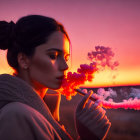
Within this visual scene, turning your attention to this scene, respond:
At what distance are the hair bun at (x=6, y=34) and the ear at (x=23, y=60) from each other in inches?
4.7

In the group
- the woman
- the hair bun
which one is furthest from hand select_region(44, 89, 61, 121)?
the hair bun

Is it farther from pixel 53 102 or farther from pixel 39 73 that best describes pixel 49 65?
pixel 53 102

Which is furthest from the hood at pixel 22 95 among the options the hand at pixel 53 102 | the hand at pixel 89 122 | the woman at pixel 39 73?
the hand at pixel 53 102

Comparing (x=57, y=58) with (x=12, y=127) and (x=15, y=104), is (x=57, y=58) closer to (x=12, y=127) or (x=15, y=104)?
(x=15, y=104)

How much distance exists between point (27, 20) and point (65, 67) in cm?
43

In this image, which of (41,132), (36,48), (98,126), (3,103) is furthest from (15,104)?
(98,126)

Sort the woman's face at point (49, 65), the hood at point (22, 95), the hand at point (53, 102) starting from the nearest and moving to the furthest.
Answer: the hood at point (22, 95)
the woman's face at point (49, 65)
the hand at point (53, 102)

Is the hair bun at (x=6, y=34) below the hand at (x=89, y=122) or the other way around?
the other way around

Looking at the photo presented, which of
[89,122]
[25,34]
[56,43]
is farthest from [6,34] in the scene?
[89,122]

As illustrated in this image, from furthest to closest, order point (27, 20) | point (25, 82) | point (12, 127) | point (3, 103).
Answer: point (27, 20) → point (25, 82) → point (3, 103) → point (12, 127)

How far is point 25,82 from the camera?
3.91 feet

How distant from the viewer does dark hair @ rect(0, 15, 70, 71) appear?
4.09 feet

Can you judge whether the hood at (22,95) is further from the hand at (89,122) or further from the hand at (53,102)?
the hand at (53,102)

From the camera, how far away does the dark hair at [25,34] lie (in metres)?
1.25
